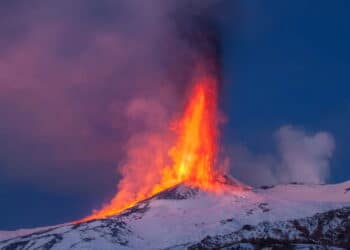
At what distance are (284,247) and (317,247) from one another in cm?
684

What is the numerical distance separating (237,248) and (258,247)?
883 centimetres

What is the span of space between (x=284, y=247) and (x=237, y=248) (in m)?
12.4

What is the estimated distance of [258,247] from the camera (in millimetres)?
171375

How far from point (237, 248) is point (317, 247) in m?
16.7

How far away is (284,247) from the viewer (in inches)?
6742

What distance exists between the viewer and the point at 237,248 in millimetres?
164000

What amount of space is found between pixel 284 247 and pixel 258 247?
5219mm

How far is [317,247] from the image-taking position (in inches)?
6624
